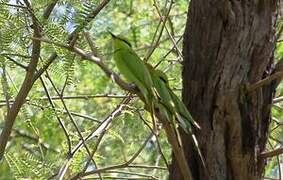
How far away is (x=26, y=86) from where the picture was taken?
1394 mm

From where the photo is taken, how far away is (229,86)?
1.11 m

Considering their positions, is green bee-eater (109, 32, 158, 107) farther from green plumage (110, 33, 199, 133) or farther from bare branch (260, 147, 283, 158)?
bare branch (260, 147, 283, 158)

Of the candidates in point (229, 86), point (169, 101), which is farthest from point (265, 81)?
point (169, 101)

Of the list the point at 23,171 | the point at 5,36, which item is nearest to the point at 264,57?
the point at 5,36

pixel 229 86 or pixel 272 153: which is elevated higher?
pixel 229 86

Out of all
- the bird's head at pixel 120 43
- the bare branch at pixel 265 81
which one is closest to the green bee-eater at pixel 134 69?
the bird's head at pixel 120 43

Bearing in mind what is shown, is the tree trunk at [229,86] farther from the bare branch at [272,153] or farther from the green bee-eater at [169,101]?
the green bee-eater at [169,101]

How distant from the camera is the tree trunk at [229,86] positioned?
1.12 m

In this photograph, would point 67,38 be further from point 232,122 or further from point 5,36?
point 232,122

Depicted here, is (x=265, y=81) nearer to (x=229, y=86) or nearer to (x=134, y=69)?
(x=229, y=86)

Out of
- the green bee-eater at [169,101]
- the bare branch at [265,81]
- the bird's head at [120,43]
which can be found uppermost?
the bird's head at [120,43]

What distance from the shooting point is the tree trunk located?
3.67 feet

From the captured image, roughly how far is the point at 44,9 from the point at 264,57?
0.53m

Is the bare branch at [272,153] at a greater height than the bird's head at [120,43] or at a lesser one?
lesser
